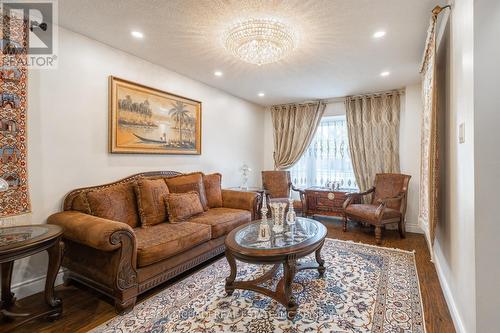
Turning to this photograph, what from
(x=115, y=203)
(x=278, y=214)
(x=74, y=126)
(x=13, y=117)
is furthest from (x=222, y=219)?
(x=13, y=117)

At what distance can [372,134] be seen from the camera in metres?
4.58

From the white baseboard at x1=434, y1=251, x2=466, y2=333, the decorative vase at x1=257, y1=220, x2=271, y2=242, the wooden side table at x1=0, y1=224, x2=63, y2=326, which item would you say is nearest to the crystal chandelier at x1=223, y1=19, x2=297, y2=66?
the decorative vase at x1=257, y1=220, x2=271, y2=242

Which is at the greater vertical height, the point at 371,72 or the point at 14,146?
the point at 371,72

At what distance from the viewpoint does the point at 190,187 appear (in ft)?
10.9

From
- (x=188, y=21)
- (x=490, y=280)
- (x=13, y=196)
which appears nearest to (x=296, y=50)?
(x=188, y=21)

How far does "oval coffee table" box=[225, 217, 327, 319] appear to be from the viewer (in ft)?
6.31

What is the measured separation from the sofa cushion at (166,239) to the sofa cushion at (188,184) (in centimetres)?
56

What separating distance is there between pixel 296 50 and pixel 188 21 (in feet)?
4.11

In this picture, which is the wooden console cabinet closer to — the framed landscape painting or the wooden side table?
the framed landscape painting

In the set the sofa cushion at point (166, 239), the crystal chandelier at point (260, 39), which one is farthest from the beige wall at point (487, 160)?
the sofa cushion at point (166, 239)

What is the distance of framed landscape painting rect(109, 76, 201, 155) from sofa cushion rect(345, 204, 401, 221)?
2702mm

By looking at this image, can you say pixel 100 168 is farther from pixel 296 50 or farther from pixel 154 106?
pixel 296 50

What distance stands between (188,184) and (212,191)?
19.9 inches

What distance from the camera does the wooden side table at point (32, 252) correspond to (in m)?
1.64
